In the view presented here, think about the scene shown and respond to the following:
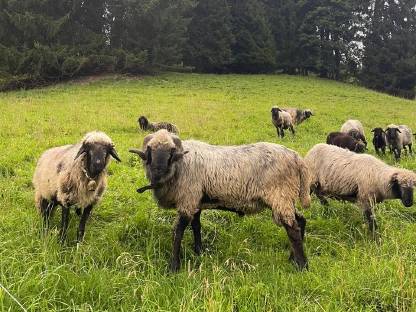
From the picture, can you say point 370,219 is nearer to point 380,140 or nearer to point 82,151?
point 82,151

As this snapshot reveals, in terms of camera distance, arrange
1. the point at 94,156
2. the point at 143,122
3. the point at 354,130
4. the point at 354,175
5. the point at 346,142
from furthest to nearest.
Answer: the point at 143,122 < the point at 354,130 < the point at 346,142 < the point at 354,175 < the point at 94,156

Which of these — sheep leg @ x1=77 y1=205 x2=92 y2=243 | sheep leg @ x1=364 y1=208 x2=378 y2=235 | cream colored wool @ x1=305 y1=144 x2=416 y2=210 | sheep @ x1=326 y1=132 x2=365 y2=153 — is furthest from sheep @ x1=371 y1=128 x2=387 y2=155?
sheep leg @ x1=77 y1=205 x2=92 y2=243

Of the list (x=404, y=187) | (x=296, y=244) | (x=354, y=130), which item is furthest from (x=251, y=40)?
(x=296, y=244)

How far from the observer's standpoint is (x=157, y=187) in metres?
5.56

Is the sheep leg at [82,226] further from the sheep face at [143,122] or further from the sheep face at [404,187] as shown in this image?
the sheep face at [143,122]

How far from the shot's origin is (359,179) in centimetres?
736

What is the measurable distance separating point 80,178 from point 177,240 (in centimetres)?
162

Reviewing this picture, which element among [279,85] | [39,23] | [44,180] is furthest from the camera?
[279,85]

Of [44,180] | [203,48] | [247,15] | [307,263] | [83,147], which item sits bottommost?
[307,263]

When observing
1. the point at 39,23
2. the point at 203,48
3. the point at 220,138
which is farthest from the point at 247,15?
the point at 220,138

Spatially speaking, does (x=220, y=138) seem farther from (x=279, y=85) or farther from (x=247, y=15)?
(x=247, y=15)

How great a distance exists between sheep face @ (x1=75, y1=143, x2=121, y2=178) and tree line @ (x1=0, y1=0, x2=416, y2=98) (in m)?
27.7

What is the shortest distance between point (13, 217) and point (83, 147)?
1.42 m

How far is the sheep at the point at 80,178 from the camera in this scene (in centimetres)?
577
